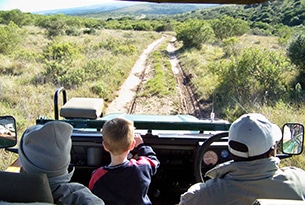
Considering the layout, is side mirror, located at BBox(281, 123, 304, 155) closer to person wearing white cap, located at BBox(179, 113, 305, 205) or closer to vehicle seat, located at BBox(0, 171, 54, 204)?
person wearing white cap, located at BBox(179, 113, 305, 205)

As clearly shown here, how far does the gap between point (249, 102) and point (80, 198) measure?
28.8 feet

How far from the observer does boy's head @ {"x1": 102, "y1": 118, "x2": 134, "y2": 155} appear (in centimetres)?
224

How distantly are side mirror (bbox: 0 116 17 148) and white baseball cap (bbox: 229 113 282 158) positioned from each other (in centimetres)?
157

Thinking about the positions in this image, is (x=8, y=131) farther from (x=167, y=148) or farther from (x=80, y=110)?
(x=167, y=148)

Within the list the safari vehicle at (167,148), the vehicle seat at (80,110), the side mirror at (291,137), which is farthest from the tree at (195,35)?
the side mirror at (291,137)

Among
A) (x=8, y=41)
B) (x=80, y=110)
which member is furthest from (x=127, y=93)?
(x=80, y=110)

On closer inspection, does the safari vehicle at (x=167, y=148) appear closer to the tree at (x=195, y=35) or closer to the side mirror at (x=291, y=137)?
the side mirror at (x=291, y=137)

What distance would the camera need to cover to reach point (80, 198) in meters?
1.79

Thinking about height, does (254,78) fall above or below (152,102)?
above

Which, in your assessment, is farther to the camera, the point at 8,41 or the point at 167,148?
the point at 8,41

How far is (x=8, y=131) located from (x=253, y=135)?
1.72 m

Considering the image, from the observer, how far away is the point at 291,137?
2.56m

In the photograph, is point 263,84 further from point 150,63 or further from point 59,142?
point 59,142

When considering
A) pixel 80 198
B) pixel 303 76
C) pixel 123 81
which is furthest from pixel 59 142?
pixel 123 81
